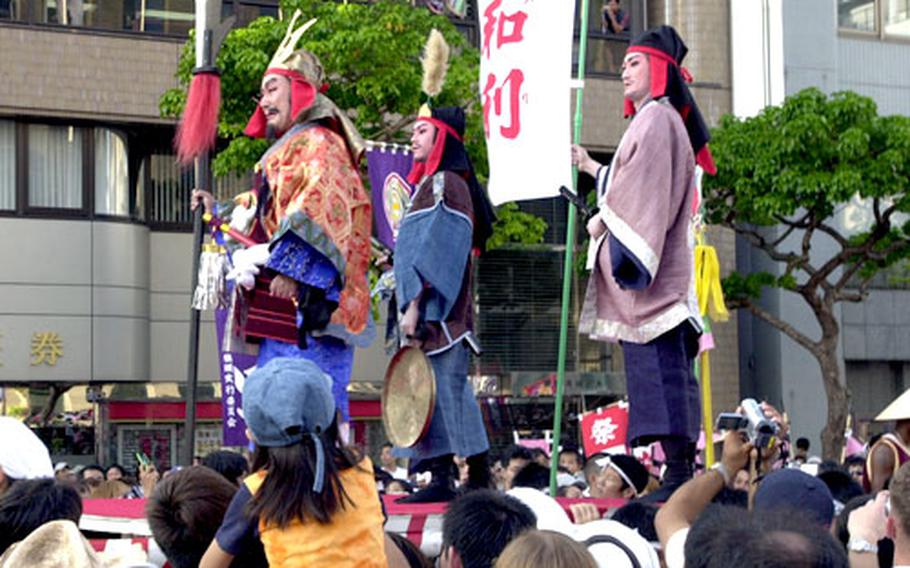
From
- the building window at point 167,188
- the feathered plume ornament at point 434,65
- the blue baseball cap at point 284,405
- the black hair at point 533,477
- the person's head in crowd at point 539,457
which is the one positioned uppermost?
the building window at point 167,188

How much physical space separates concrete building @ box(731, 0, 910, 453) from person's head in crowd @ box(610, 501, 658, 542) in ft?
58.9

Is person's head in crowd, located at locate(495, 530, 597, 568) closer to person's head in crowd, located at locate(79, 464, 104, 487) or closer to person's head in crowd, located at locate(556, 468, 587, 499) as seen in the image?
person's head in crowd, located at locate(556, 468, 587, 499)

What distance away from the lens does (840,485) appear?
6.41 meters

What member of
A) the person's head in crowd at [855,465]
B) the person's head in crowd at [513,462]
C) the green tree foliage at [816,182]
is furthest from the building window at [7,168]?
the person's head in crowd at [855,465]

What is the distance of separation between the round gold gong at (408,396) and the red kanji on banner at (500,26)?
4.98ft

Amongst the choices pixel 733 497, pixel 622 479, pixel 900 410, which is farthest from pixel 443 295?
pixel 733 497

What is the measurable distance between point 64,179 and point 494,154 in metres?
13.0

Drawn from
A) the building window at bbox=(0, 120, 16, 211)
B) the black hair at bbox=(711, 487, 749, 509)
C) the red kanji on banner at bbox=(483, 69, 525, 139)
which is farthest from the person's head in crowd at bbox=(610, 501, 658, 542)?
the building window at bbox=(0, 120, 16, 211)

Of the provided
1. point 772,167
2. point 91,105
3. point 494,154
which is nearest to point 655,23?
point 772,167

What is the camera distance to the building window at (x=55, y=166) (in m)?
19.3

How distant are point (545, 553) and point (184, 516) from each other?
150 cm

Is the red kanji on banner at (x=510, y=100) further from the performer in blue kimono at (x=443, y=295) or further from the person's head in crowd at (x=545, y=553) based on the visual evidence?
the person's head in crowd at (x=545, y=553)

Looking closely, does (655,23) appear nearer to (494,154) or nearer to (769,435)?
(494,154)

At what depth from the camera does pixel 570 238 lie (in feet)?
23.4
